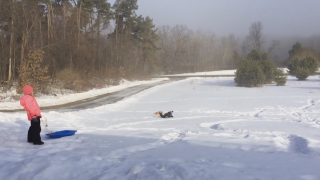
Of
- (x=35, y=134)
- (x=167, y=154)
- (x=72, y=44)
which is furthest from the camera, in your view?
(x=72, y=44)

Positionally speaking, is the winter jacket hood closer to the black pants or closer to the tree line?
the black pants

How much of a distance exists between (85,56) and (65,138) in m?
30.6

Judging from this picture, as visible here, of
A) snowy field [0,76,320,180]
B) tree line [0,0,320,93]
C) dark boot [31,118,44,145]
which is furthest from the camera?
tree line [0,0,320,93]

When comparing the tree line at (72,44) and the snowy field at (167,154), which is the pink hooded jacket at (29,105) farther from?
the tree line at (72,44)

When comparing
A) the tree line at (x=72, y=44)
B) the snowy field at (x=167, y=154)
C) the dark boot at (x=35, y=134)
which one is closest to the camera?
the snowy field at (x=167, y=154)

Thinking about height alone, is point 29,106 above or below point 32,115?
above

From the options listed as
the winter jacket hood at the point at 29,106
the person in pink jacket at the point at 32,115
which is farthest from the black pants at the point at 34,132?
the winter jacket hood at the point at 29,106

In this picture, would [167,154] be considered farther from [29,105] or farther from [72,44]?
[72,44]

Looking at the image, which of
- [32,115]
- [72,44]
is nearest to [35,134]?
[32,115]

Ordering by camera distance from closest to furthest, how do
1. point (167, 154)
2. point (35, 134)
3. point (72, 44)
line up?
1. point (167, 154)
2. point (35, 134)
3. point (72, 44)

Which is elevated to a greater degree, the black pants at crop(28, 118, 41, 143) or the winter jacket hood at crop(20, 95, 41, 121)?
the winter jacket hood at crop(20, 95, 41, 121)

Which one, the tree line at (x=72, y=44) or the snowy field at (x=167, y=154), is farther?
the tree line at (x=72, y=44)

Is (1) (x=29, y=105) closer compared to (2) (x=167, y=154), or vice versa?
(2) (x=167, y=154)

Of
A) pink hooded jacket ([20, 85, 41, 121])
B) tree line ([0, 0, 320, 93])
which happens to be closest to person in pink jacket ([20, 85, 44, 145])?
pink hooded jacket ([20, 85, 41, 121])
